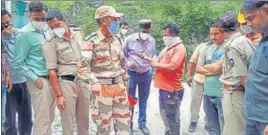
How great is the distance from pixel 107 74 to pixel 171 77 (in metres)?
1.23

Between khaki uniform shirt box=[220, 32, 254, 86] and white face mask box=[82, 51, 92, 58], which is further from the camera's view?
white face mask box=[82, 51, 92, 58]

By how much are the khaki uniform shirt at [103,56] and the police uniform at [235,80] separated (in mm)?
1053

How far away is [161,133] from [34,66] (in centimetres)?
211

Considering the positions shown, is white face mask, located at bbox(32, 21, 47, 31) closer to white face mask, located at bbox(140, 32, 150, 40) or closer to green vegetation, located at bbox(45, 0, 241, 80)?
white face mask, located at bbox(140, 32, 150, 40)

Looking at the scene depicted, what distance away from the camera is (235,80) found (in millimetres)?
3762

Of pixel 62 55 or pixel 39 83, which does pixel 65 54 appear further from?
pixel 39 83

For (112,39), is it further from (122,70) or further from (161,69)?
(161,69)

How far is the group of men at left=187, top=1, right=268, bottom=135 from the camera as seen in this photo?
314cm

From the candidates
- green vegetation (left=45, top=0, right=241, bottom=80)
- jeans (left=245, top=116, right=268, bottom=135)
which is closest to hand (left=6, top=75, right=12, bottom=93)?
jeans (left=245, top=116, right=268, bottom=135)

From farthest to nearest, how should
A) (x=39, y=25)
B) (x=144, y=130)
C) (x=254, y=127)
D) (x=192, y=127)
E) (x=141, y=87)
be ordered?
(x=141, y=87), (x=192, y=127), (x=144, y=130), (x=39, y=25), (x=254, y=127)

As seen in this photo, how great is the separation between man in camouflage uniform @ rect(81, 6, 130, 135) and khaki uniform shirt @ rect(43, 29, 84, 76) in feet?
0.80

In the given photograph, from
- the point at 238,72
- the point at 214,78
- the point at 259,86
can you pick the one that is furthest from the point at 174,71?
the point at 259,86

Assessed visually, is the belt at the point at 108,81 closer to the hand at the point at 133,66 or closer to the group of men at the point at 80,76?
the group of men at the point at 80,76

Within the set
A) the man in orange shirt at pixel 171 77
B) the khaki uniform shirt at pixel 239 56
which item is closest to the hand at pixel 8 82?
the man in orange shirt at pixel 171 77
